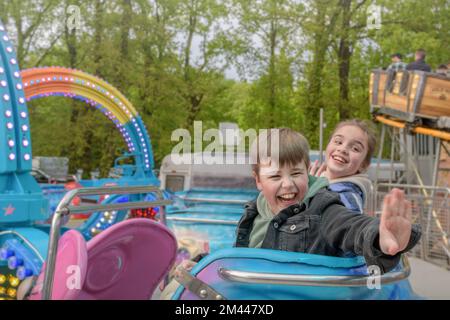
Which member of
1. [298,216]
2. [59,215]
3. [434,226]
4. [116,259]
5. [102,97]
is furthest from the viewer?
[102,97]

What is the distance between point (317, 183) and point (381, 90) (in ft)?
26.9

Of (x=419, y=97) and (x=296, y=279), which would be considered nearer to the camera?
(x=296, y=279)

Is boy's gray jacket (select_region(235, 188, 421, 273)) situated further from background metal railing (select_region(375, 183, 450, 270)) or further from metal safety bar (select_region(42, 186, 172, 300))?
background metal railing (select_region(375, 183, 450, 270))

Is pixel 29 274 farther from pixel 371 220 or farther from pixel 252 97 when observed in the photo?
pixel 252 97

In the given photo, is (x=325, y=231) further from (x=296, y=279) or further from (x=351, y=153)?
(x=351, y=153)

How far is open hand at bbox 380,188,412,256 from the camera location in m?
1.30

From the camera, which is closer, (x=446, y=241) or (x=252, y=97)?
(x=446, y=241)

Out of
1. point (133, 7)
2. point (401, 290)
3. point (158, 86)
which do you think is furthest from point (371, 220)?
point (133, 7)

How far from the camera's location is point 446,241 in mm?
6098

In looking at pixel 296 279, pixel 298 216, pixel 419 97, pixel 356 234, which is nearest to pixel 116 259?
pixel 298 216

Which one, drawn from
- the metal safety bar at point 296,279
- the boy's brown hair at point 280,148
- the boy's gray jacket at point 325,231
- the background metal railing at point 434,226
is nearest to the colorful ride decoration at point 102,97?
the background metal railing at point 434,226

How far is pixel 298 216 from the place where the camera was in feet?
5.90

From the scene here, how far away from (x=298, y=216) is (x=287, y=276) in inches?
10.5

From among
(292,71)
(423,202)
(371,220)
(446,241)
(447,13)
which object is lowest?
(446,241)
